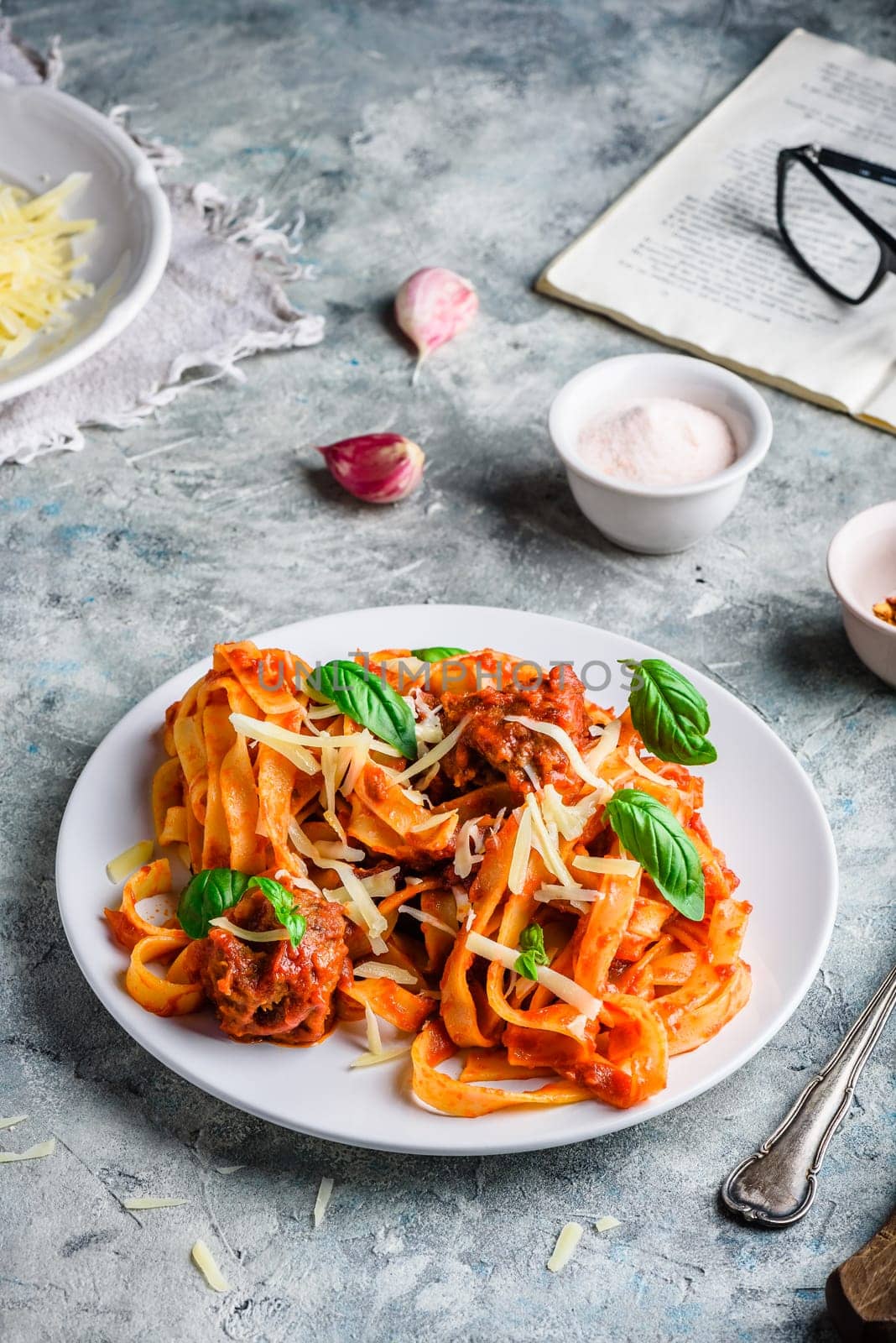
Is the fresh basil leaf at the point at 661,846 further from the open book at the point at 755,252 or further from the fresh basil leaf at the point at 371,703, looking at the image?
the open book at the point at 755,252

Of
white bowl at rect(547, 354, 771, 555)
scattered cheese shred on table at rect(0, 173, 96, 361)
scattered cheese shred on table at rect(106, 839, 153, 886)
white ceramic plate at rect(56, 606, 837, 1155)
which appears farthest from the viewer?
scattered cheese shred on table at rect(0, 173, 96, 361)

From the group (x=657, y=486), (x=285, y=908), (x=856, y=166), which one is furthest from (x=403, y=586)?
(x=856, y=166)


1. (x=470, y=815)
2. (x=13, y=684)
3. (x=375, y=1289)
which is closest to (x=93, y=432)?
(x=13, y=684)

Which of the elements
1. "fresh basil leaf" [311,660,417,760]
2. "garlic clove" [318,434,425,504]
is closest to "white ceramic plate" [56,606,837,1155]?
"fresh basil leaf" [311,660,417,760]

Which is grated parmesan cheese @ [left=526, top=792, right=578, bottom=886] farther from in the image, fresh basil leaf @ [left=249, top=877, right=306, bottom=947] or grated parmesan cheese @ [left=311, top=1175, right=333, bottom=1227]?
grated parmesan cheese @ [left=311, top=1175, right=333, bottom=1227]

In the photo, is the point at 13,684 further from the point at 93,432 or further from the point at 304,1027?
the point at 304,1027

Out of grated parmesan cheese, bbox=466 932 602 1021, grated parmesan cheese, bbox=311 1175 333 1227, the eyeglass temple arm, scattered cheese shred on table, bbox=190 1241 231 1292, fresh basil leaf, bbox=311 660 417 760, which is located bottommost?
scattered cheese shred on table, bbox=190 1241 231 1292
